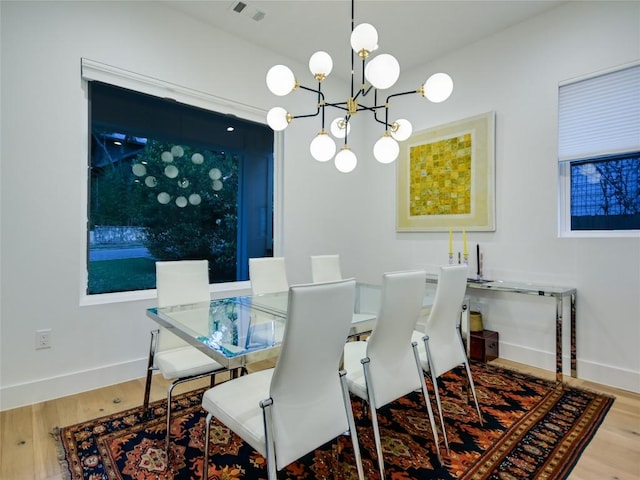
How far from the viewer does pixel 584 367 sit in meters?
2.70

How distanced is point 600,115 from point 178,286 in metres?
3.36

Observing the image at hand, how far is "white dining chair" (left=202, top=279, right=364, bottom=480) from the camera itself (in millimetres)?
1140

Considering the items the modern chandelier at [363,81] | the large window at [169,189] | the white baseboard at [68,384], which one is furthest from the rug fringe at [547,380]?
the white baseboard at [68,384]

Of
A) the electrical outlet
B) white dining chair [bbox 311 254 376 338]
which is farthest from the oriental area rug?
white dining chair [bbox 311 254 376 338]

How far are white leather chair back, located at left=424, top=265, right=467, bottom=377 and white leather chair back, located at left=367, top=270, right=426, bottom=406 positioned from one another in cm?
20

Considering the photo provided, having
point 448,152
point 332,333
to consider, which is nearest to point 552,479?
point 332,333

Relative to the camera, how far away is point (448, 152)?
11.5 feet

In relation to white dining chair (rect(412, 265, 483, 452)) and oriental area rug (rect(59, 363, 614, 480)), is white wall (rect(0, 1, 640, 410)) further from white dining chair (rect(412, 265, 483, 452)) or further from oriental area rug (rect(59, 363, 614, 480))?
white dining chair (rect(412, 265, 483, 452))

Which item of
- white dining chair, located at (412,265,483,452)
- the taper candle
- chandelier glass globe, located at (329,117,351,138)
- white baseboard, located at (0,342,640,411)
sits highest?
chandelier glass globe, located at (329,117,351,138)

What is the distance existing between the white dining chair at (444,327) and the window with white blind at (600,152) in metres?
1.54

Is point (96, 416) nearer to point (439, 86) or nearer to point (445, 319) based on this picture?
point (445, 319)

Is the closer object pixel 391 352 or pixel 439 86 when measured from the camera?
pixel 391 352

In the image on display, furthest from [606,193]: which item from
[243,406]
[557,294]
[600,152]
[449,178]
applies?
[243,406]

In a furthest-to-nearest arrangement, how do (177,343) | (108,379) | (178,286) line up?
(108,379)
(178,286)
(177,343)
